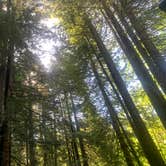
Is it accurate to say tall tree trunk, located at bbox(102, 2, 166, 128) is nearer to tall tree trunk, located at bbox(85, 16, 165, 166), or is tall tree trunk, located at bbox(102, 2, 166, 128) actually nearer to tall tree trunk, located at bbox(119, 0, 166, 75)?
tall tree trunk, located at bbox(119, 0, 166, 75)

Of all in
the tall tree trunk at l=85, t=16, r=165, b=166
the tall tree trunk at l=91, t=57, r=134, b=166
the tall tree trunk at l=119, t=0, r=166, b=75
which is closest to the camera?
the tall tree trunk at l=85, t=16, r=165, b=166

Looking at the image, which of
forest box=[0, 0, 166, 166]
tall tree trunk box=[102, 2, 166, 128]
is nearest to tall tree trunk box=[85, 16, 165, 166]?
forest box=[0, 0, 166, 166]

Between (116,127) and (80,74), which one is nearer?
(116,127)

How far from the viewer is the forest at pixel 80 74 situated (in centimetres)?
747

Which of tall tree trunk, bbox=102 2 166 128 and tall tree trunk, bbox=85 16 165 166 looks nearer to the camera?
tall tree trunk, bbox=102 2 166 128

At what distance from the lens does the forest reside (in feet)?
24.5

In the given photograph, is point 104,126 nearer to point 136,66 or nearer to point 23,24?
point 136,66

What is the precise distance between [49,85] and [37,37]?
2.04 m

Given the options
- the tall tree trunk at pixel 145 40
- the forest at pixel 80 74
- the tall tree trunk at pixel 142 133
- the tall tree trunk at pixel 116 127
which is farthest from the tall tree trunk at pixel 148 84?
the tall tree trunk at pixel 116 127

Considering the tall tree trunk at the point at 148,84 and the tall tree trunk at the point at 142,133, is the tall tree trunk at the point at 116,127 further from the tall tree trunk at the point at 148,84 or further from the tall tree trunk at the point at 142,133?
the tall tree trunk at the point at 148,84

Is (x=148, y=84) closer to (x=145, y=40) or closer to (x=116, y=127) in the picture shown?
(x=145, y=40)

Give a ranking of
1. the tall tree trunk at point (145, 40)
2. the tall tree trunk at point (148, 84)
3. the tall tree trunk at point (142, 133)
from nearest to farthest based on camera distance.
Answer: the tall tree trunk at point (148, 84) < the tall tree trunk at point (142, 133) < the tall tree trunk at point (145, 40)

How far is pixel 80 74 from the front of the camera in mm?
13195

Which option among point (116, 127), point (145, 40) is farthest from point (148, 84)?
point (116, 127)
